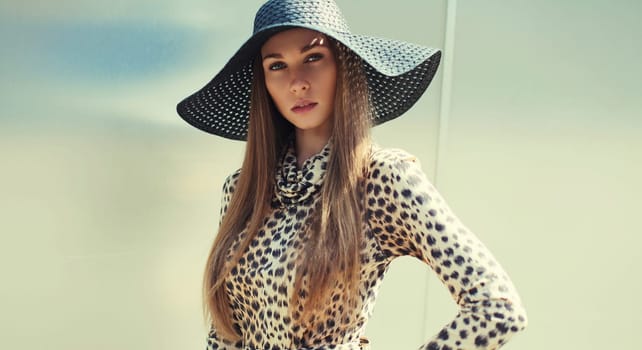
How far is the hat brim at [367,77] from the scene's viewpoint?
143 cm

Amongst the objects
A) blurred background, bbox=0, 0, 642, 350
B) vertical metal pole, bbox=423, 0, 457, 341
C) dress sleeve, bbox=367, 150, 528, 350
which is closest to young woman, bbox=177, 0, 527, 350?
dress sleeve, bbox=367, 150, 528, 350

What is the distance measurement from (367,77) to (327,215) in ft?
1.25

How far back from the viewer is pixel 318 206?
1.42 metres

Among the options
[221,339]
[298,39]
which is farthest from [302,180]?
[221,339]

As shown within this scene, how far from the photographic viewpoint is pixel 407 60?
145cm

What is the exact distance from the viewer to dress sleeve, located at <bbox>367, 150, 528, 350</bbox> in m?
1.25

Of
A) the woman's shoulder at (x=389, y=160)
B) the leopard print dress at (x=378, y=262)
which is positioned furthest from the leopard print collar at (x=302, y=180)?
the woman's shoulder at (x=389, y=160)

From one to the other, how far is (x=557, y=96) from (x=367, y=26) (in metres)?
0.75

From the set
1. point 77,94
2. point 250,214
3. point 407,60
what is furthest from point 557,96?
point 77,94

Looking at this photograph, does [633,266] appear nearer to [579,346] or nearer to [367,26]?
[579,346]

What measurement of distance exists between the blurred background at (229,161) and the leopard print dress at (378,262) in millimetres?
643

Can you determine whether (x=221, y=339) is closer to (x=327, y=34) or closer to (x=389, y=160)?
(x=389, y=160)

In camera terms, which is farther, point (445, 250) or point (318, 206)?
point (318, 206)

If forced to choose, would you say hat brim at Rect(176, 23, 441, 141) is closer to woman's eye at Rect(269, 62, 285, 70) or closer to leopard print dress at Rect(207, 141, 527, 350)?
woman's eye at Rect(269, 62, 285, 70)
